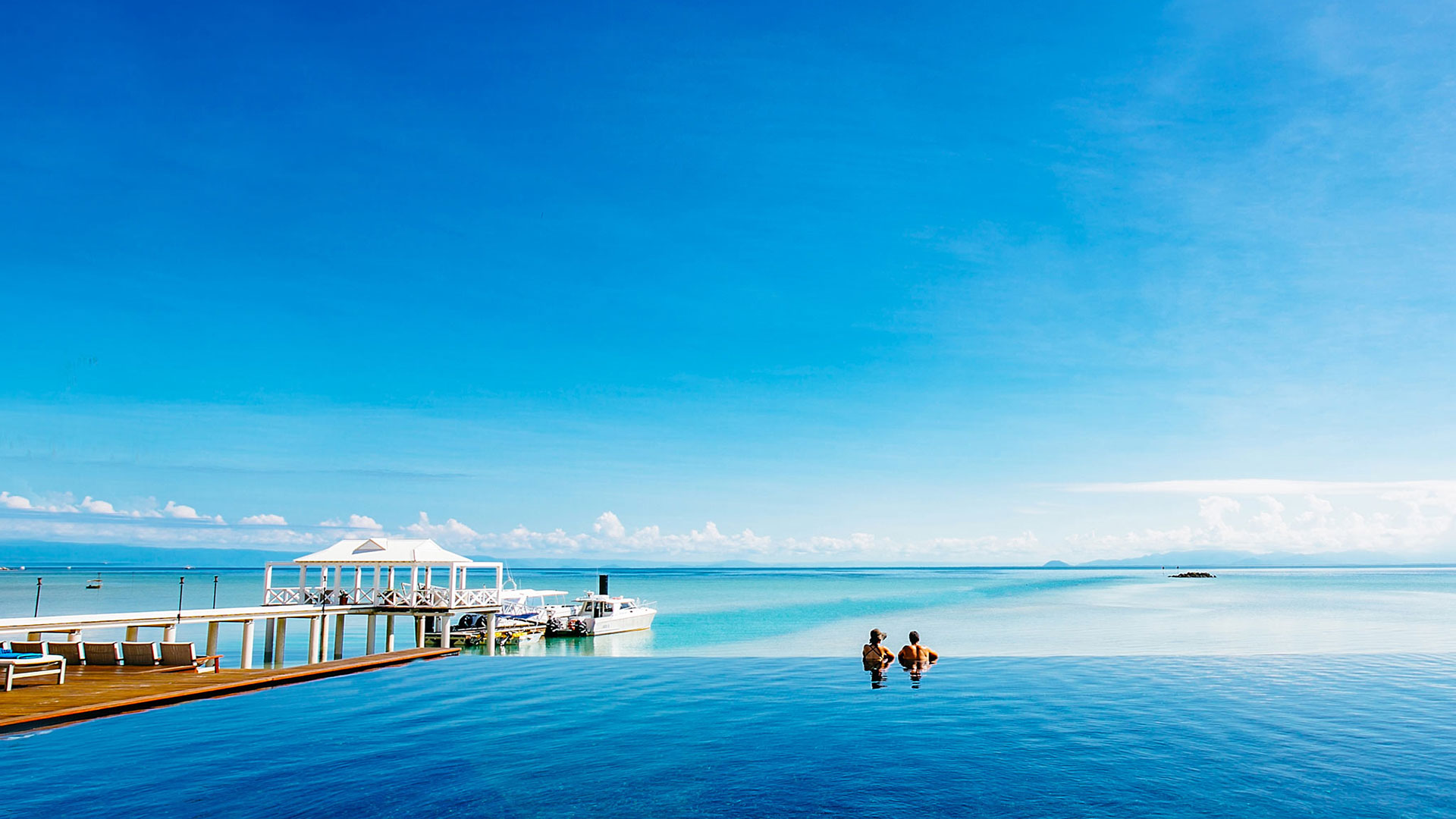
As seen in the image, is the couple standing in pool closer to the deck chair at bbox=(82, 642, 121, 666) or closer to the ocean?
the ocean

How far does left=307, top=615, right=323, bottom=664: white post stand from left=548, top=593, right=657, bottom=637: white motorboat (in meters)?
18.6

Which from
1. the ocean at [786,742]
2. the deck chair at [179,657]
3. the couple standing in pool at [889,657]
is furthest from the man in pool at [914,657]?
the deck chair at [179,657]

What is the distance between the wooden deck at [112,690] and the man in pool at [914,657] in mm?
20757

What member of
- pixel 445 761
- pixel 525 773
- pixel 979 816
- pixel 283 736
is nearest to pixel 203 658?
pixel 283 736

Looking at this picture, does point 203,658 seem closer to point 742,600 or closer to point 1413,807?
point 1413,807

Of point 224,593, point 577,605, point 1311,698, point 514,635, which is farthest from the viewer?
point 224,593

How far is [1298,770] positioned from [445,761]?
17030 mm

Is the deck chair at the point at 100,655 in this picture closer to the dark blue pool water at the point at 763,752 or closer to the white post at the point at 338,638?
the dark blue pool water at the point at 763,752

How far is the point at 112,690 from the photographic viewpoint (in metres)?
19.9

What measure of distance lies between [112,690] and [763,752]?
1615 cm

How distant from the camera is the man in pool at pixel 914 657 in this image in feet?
102

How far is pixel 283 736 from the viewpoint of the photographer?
59.8 ft

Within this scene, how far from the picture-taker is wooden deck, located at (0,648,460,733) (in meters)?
17.5

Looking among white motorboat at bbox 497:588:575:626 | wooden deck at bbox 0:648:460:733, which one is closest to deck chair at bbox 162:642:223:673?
wooden deck at bbox 0:648:460:733
